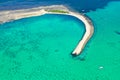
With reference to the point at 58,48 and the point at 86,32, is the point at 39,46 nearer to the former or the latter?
the point at 58,48

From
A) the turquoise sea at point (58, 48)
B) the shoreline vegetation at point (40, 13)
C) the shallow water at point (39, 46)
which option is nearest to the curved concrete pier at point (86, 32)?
the shoreline vegetation at point (40, 13)

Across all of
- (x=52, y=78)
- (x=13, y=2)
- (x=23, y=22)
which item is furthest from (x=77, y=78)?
(x=13, y=2)

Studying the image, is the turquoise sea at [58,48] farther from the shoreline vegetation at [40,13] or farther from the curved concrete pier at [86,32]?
the shoreline vegetation at [40,13]

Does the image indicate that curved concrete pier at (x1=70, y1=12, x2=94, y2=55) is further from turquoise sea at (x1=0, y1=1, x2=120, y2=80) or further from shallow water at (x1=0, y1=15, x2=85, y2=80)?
shallow water at (x1=0, y1=15, x2=85, y2=80)

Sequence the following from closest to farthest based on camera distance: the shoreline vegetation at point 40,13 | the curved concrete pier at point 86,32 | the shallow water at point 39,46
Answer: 1. the shallow water at point 39,46
2. the curved concrete pier at point 86,32
3. the shoreline vegetation at point 40,13

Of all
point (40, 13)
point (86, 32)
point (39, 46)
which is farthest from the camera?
point (40, 13)

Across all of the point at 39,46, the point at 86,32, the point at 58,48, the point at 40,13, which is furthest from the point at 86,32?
the point at 40,13

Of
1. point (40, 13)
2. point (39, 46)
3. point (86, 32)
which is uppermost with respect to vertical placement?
point (86, 32)

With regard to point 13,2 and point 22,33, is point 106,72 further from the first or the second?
point 13,2
